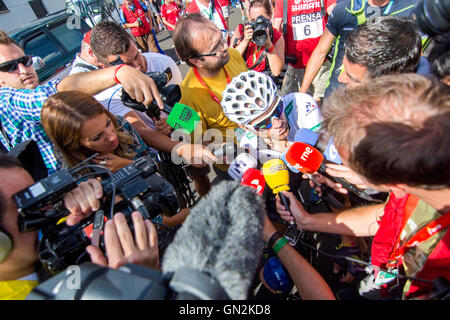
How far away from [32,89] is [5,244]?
177cm

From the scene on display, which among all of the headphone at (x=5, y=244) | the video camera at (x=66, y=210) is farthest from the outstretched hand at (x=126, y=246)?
the headphone at (x=5, y=244)

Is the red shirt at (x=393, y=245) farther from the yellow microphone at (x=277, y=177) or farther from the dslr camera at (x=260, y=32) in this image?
the dslr camera at (x=260, y=32)

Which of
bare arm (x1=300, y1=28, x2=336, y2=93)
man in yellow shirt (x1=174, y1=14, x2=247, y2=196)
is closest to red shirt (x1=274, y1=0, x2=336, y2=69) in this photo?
bare arm (x1=300, y1=28, x2=336, y2=93)

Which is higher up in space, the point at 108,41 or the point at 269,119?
the point at 108,41

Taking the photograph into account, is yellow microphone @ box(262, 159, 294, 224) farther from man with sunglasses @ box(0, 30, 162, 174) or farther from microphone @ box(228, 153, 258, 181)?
man with sunglasses @ box(0, 30, 162, 174)

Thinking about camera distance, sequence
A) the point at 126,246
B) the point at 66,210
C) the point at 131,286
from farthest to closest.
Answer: the point at 66,210 < the point at 126,246 < the point at 131,286

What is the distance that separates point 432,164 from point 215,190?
3.09ft

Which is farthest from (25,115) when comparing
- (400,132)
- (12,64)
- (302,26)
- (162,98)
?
(302,26)

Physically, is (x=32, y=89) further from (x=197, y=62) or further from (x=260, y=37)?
(x=260, y=37)

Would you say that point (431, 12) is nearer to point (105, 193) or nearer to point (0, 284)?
point (105, 193)

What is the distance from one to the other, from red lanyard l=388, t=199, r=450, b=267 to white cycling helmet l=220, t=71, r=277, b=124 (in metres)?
1.29

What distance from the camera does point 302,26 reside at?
3.59 metres

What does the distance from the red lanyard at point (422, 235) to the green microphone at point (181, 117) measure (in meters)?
1.64

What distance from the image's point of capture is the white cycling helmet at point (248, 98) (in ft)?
6.57
